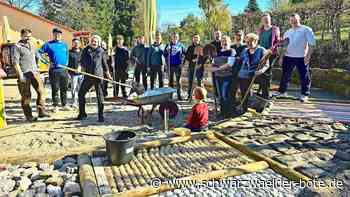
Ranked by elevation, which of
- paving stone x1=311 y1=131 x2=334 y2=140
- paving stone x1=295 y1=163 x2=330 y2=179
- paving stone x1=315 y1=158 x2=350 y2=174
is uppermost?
paving stone x1=311 y1=131 x2=334 y2=140

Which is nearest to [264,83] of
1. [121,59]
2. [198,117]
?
[198,117]

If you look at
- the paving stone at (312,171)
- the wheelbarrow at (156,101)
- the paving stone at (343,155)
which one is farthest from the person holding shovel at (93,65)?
the paving stone at (343,155)

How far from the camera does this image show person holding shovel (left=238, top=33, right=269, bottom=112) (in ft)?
22.9

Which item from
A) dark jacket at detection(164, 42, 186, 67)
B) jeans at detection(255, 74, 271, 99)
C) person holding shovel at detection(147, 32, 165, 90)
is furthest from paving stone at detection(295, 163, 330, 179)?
person holding shovel at detection(147, 32, 165, 90)

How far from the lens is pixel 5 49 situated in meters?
7.29

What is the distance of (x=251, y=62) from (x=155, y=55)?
135 inches

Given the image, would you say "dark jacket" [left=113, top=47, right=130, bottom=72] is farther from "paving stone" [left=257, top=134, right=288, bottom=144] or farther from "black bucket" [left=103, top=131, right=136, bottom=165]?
"paving stone" [left=257, top=134, right=288, bottom=144]

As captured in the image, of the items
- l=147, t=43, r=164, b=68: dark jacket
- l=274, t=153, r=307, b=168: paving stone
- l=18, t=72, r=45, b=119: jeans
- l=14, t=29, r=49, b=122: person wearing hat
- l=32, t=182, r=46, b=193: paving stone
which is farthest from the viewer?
l=147, t=43, r=164, b=68: dark jacket

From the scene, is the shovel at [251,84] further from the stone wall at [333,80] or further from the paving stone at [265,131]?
the stone wall at [333,80]

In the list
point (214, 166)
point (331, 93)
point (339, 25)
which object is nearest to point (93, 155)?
point (214, 166)

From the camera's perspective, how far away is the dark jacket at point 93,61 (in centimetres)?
754

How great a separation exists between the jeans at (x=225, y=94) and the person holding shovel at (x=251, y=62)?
39 cm

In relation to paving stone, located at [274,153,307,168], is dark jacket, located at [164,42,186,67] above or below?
above

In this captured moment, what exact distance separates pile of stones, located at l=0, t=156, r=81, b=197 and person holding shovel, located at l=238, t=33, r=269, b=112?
3.67 meters
